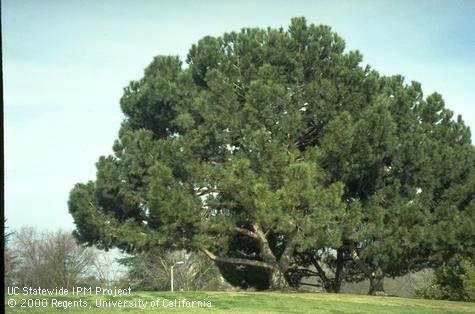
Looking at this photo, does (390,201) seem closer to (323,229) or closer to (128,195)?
(323,229)

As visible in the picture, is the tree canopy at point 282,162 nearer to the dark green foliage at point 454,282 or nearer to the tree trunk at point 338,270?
the tree trunk at point 338,270

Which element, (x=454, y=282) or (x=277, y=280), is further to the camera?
(x=454, y=282)

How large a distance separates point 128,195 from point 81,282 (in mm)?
23333

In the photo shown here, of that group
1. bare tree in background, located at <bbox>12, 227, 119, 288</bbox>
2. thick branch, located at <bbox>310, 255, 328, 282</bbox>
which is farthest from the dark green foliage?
bare tree in background, located at <bbox>12, 227, 119, 288</bbox>

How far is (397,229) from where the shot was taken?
20391 mm

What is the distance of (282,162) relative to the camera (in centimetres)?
1898

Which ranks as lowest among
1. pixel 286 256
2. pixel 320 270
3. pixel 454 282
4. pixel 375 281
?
pixel 454 282

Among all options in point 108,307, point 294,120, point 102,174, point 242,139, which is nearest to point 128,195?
point 102,174

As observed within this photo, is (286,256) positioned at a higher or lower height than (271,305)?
higher

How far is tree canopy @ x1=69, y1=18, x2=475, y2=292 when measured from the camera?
19109 mm

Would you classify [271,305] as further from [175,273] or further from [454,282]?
[175,273]

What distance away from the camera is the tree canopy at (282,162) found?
62.7ft

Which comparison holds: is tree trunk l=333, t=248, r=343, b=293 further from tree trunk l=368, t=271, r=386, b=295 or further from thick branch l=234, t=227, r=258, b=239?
thick branch l=234, t=227, r=258, b=239

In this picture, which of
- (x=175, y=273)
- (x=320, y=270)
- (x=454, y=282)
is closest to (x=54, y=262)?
(x=175, y=273)
